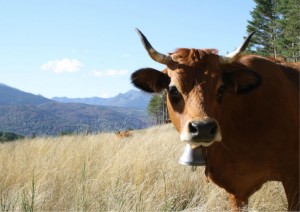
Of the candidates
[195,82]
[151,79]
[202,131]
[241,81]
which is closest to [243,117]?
[241,81]

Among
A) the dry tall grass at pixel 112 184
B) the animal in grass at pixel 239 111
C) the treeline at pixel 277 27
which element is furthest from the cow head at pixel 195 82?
the treeline at pixel 277 27

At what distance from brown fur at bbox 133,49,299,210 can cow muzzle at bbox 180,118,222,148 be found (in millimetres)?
316

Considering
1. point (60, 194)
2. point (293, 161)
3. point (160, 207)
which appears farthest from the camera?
point (60, 194)

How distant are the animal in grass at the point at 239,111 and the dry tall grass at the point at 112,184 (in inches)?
26.2

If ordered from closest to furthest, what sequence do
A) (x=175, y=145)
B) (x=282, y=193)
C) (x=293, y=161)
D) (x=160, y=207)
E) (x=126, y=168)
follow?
(x=293, y=161) → (x=160, y=207) → (x=282, y=193) → (x=126, y=168) → (x=175, y=145)

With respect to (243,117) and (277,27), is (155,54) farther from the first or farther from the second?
(277,27)

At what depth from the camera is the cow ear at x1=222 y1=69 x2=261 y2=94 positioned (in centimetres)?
474

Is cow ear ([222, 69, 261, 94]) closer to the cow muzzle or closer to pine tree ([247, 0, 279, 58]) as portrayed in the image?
the cow muzzle

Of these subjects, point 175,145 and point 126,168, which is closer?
point 126,168

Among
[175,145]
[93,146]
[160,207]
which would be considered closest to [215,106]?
[160,207]

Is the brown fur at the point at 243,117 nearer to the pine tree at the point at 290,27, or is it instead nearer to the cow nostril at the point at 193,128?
the cow nostril at the point at 193,128

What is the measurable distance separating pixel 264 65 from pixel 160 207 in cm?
219

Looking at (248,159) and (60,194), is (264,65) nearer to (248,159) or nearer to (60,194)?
(248,159)

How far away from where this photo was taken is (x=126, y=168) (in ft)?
23.9
